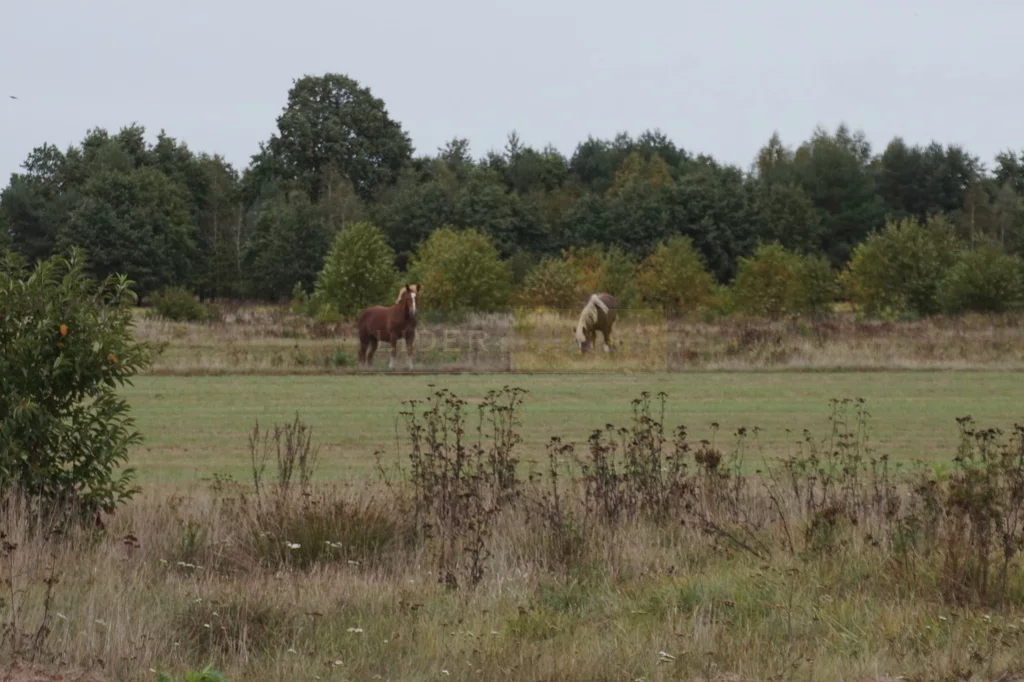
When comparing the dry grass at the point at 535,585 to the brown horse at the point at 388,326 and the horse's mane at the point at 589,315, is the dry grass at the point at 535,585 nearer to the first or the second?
the brown horse at the point at 388,326

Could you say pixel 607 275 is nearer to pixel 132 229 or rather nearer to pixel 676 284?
pixel 676 284

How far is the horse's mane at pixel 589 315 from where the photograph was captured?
157ft

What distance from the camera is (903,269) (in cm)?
7025

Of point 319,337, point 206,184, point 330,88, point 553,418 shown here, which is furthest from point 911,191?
point 553,418

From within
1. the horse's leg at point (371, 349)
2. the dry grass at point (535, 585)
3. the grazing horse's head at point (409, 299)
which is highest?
the grazing horse's head at point (409, 299)

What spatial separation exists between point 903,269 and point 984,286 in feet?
29.0

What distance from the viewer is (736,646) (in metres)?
8.17

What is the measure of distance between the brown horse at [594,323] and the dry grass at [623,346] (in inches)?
22.1

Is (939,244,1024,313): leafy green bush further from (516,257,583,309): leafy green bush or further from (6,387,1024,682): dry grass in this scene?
(6,387,1024,682): dry grass

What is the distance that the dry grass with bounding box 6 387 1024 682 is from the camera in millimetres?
7930

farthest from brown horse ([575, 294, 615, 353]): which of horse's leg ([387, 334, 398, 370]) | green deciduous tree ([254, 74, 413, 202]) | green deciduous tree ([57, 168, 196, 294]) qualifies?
green deciduous tree ([254, 74, 413, 202])

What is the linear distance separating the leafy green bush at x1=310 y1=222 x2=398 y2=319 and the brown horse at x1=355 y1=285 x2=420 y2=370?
18.5m

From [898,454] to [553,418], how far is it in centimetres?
736

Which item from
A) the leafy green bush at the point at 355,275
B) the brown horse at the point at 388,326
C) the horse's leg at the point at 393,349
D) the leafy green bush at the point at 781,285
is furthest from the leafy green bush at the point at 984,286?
the horse's leg at the point at 393,349
